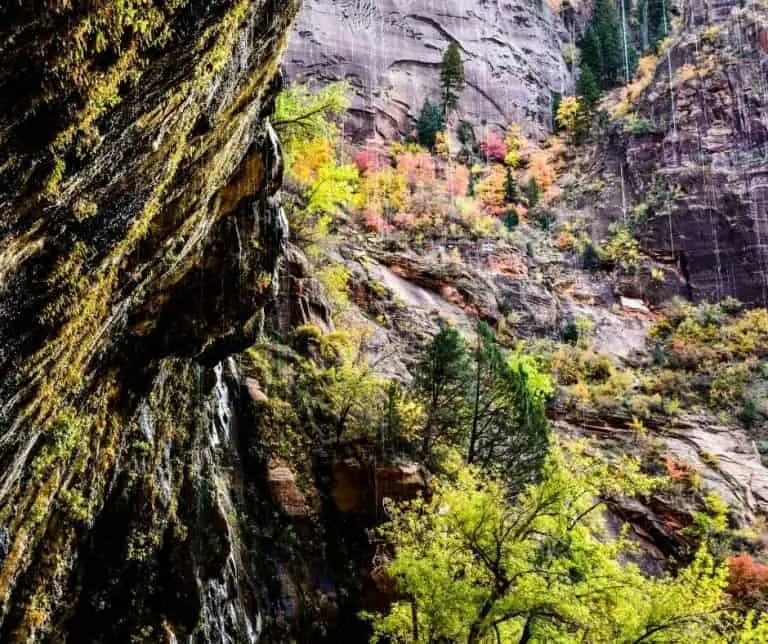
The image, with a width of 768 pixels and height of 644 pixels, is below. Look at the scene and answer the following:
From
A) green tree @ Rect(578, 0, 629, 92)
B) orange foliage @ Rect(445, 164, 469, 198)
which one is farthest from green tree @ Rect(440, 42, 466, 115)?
green tree @ Rect(578, 0, 629, 92)

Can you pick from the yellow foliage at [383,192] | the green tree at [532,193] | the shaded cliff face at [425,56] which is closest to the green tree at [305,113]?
the yellow foliage at [383,192]

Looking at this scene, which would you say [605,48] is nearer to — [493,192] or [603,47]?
[603,47]

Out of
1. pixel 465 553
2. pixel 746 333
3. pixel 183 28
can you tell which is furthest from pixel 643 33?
pixel 183 28

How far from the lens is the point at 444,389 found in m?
18.1

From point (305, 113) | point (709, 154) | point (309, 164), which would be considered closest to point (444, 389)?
point (305, 113)

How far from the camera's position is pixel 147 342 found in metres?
9.41

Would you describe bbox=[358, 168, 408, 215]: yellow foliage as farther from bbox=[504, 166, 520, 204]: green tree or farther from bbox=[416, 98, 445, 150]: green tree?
bbox=[504, 166, 520, 204]: green tree

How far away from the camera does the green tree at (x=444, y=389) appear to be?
58.1ft

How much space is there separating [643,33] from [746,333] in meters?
38.4

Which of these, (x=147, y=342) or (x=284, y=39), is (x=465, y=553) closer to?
(x=147, y=342)

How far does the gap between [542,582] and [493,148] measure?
152 ft

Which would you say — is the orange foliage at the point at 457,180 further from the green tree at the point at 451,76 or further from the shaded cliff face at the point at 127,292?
the shaded cliff face at the point at 127,292

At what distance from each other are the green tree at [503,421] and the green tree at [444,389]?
42 centimetres

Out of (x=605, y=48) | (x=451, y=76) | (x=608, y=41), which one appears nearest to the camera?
(x=451, y=76)
